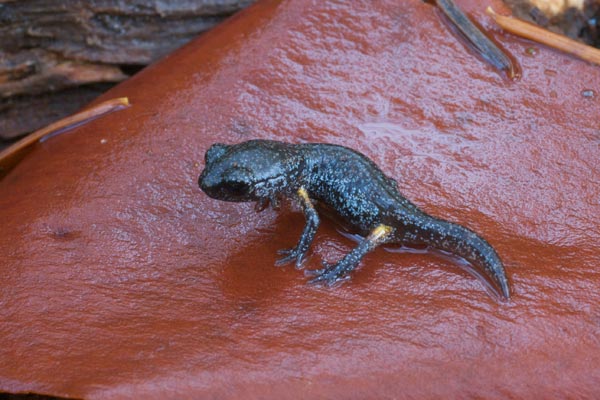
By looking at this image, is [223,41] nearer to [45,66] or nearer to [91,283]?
[45,66]

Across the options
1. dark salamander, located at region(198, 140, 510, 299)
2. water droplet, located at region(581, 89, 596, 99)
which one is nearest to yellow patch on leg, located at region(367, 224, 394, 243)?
dark salamander, located at region(198, 140, 510, 299)

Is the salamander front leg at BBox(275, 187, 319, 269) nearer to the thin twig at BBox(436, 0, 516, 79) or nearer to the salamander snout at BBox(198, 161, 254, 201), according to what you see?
the salamander snout at BBox(198, 161, 254, 201)

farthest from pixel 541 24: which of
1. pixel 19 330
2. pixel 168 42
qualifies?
pixel 19 330

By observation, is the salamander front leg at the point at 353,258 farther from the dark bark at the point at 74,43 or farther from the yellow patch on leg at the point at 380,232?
the dark bark at the point at 74,43

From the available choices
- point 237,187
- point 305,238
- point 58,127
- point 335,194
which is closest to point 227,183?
point 237,187

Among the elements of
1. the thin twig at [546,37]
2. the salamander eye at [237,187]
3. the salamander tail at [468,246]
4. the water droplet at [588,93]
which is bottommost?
the salamander eye at [237,187]

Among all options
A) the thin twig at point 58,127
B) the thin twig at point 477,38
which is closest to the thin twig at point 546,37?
the thin twig at point 477,38
